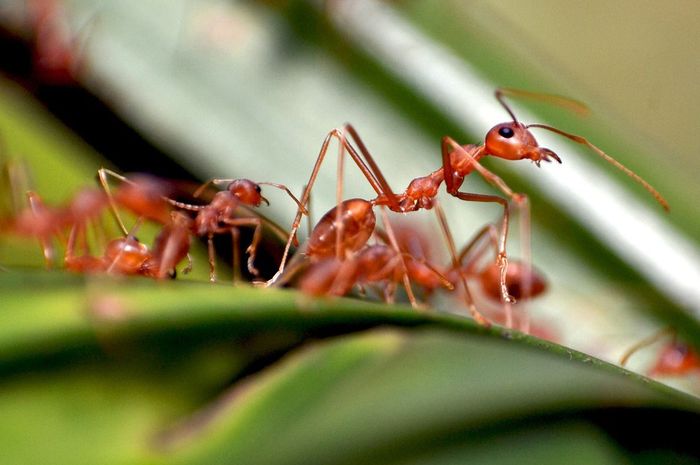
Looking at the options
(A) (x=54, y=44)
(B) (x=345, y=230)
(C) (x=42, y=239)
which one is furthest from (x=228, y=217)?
(A) (x=54, y=44)

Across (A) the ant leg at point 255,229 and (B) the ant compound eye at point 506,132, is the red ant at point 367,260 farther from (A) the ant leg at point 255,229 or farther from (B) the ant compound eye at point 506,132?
(B) the ant compound eye at point 506,132

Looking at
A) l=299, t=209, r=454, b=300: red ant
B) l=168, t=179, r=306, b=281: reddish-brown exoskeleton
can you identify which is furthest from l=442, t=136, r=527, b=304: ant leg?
l=168, t=179, r=306, b=281: reddish-brown exoskeleton

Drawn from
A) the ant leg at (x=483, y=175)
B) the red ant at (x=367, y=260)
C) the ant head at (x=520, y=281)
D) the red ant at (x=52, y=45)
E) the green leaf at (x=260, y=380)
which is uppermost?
the red ant at (x=52, y=45)

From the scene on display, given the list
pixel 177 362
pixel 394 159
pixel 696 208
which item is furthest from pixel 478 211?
pixel 177 362

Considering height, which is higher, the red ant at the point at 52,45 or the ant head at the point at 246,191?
the red ant at the point at 52,45

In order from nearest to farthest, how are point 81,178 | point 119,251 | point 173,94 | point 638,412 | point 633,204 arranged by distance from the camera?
point 638,412, point 119,251, point 81,178, point 633,204, point 173,94

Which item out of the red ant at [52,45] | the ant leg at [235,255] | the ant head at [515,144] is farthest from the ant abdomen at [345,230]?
the red ant at [52,45]

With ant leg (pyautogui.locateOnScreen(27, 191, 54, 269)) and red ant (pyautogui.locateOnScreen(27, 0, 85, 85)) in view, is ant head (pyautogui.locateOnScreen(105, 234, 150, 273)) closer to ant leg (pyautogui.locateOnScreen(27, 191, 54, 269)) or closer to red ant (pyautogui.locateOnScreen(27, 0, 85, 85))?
ant leg (pyautogui.locateOnScreen(27, 191, 54, 269))

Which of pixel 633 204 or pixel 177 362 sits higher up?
pixel 633 204

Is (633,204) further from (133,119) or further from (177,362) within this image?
(177,362)
